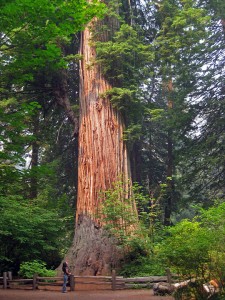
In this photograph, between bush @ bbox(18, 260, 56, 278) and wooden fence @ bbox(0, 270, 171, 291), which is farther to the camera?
bush @ bbox(18, 260, 56, 278)

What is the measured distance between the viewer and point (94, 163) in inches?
577

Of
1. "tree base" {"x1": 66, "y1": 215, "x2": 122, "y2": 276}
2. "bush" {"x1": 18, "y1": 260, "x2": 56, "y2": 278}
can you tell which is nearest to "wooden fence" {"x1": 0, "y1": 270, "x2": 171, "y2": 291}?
"bush" {"x1": 18, "y1": 260, "x2": 56, "y2": 278}

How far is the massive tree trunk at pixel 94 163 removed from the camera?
13.4 metres

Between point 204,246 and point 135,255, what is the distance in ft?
21.8

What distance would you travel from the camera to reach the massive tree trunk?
13367mm

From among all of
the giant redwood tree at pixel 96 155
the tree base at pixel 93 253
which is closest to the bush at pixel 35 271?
the tree base at pixel 93 253

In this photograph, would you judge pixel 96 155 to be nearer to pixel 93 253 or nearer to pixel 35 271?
pixel 93 253

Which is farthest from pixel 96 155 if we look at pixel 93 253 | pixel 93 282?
pixel 93 282

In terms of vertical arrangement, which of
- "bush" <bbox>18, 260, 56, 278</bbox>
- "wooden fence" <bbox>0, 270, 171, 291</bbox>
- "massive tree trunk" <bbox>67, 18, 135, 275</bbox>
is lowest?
"wooden fence" <bbox>0, 270, 171, 291</bbox>

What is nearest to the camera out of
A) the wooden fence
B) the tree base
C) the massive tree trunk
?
the wooden fence

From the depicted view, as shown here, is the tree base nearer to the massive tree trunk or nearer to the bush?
the massive tree trunk

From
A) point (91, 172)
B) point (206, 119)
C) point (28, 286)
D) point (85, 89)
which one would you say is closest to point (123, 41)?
point (85, 89)

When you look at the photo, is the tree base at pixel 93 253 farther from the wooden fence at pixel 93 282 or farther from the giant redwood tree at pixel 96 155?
the wooden fence at pixel 93 282

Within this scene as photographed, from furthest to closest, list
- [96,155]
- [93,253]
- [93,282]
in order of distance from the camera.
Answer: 1. [96,155]
2. [93,253]
3. [93,282]
